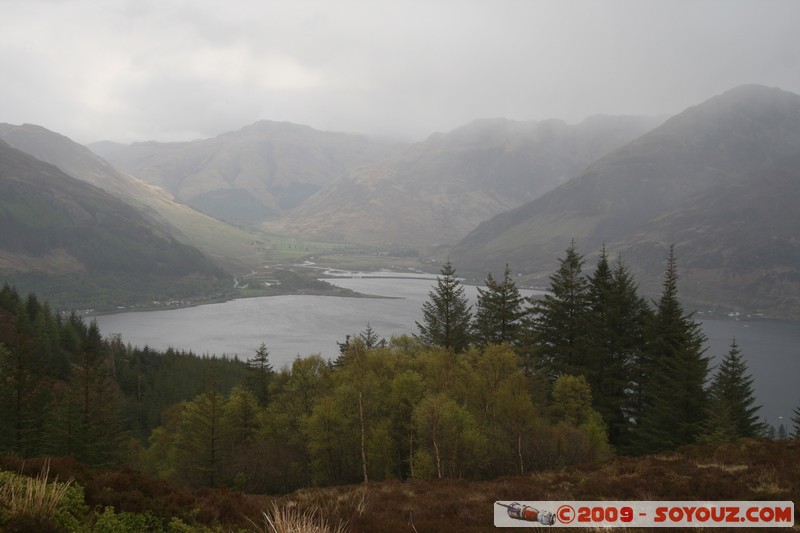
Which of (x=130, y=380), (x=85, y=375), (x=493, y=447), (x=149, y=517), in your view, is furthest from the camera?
(x=130, y=380)

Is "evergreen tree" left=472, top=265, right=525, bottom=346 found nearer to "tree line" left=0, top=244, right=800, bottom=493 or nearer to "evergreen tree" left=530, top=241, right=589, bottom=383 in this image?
"tree line" left=0, top=244, right=800, bottom=493

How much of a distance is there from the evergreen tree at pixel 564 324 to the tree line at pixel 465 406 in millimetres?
140

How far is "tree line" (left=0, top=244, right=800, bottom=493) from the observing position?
34625 millimetres

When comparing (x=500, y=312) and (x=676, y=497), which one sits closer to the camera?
(x=676, y=497)

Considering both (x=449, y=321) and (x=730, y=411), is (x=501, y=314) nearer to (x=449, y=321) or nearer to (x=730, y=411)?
(x=449, y=321)

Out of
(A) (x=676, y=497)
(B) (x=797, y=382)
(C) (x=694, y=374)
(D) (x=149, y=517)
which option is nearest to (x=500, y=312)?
(C) (x=694, y=374)

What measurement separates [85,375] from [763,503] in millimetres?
51813

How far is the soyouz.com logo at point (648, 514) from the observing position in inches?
412

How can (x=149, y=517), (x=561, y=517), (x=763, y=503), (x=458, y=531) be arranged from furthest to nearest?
(x=763, y=503) < (x=458, y=531) < (x=561, y=517) < (x=149, y=517)

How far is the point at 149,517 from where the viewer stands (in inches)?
393

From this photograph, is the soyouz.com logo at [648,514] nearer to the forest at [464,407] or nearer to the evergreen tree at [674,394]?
the forest at [464,407]

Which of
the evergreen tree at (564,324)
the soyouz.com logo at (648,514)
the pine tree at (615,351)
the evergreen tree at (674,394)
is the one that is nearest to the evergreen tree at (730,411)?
the evergreen tree at (674,394)

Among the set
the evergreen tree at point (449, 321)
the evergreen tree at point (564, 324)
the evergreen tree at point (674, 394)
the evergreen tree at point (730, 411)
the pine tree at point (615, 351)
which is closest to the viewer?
the evergreen tree at point (730, 411)

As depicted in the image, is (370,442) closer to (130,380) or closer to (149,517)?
(149,517)
